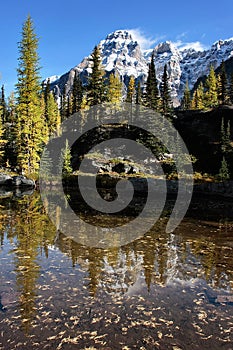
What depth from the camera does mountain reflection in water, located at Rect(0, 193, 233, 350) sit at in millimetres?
4961

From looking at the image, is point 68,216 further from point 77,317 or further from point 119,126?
point 119,126

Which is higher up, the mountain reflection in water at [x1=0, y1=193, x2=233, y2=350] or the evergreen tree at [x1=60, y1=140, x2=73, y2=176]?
the evergreen tree at [x1=60, y1=140, x2=73, y2=176]

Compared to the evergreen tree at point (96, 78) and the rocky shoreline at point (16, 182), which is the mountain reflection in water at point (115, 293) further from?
the evergreen tree at point (96, 78)

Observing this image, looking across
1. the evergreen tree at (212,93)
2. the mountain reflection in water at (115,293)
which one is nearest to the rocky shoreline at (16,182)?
the mountain reflection in water at (115,293)

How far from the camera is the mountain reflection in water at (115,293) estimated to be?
496 centimetres

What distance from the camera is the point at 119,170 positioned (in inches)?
1645

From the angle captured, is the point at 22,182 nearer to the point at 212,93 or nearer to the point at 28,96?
the point at 28,96

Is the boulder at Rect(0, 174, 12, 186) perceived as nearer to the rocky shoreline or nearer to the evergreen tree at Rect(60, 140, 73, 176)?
the rocky shoreline

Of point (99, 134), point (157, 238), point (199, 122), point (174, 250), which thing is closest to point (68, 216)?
point (157, 238)

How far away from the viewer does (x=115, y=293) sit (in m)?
6.74

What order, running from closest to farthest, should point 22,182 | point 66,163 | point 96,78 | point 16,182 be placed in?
point 22,182 → point 16,182 → point 66,163 → point 96,78

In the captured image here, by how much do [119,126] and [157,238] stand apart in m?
50.7

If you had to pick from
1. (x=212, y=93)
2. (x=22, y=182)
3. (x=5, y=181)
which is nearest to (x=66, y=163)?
(x=22, y=182)

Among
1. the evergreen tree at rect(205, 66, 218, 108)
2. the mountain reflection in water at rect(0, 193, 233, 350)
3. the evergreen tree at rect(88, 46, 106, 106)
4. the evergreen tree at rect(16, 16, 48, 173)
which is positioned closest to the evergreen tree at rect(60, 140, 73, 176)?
the evergreen tree at rect(16, 16, 48, 173)
